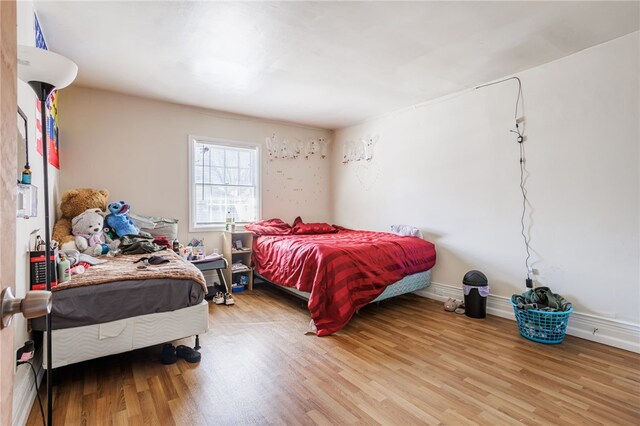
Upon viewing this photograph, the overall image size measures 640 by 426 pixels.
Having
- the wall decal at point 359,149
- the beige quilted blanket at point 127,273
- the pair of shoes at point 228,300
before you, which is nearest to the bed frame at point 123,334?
the beige quilted blanket at point 127,273

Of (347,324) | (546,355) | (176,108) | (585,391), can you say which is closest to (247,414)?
(347,324)

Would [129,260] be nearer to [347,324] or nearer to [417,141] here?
[347,324]

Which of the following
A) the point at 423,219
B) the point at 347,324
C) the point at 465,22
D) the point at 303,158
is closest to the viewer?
the point at 465,22

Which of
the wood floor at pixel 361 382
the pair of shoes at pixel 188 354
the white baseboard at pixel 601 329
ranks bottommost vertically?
the wood floor at pixel 361 382

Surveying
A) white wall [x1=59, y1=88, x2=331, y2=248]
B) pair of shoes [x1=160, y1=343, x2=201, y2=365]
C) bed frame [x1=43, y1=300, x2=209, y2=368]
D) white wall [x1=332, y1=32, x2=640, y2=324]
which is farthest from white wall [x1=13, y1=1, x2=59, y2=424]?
white wall [x1=332, y1=32, x2=640, y2=324]

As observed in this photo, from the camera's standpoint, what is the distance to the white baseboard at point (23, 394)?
4.75 feet

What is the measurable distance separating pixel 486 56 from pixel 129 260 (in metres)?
3.53

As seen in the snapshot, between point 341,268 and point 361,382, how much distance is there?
3.41ft

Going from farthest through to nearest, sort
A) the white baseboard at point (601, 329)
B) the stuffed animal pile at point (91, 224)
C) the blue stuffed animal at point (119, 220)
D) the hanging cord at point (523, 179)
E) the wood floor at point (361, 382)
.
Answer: the blue stuffed animal at point (119, 220) → the hanging cord at point (523, 179) → the stuffed animal pile at point (91, 224) → the white baseboard at point (601, 329) → the wood floor at point (361, 382)

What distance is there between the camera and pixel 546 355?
233 cm

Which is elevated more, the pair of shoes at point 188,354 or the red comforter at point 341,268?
the red comforter at point 341,268

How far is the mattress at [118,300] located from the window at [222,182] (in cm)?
211

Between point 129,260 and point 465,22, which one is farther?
point 129,260

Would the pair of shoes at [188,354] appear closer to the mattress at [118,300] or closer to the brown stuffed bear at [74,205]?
the mattress at [118,300]
